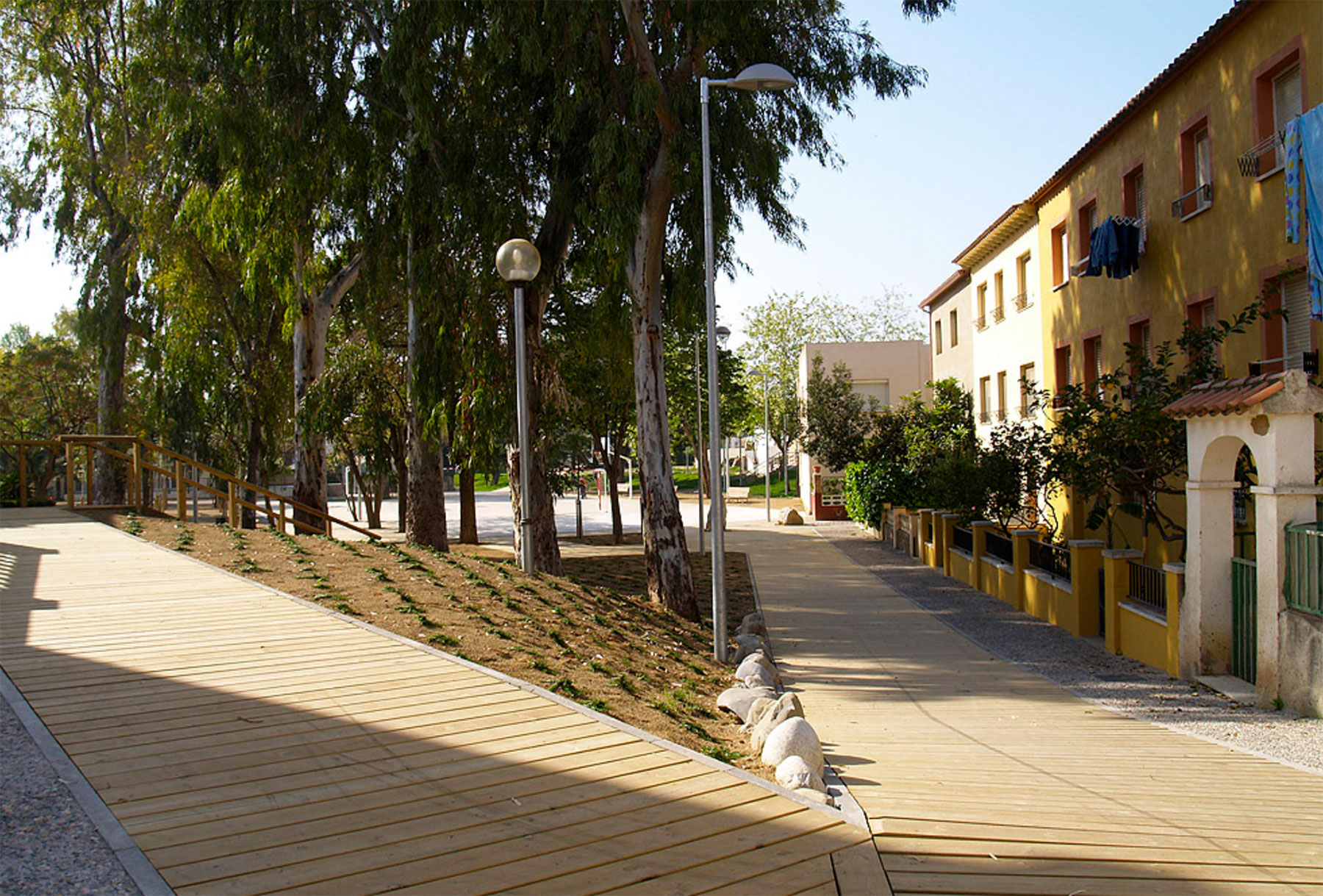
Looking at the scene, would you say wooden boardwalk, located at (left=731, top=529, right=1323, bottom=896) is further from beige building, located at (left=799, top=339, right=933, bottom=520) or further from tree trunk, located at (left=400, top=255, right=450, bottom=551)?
beige building, located at (left=799, top=339, right=933, bottom=520)

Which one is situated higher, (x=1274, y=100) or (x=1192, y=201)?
(x=1274, y=100)

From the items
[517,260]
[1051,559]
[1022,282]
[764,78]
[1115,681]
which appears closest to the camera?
[1115,681]

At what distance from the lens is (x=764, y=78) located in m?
10.9

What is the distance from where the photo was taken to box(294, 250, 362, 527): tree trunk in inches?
833

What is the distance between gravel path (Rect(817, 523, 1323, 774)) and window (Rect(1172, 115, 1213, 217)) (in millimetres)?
6517

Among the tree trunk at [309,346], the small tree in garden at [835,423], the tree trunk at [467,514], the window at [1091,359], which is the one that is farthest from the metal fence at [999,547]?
the small tree in garden at [835,423]

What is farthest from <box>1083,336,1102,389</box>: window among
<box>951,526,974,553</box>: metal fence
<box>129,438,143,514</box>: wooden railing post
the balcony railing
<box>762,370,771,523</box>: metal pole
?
Result: <box>762,370,771,523</box>: metal pole

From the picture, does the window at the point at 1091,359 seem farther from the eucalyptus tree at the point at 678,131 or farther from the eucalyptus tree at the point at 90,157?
the eucalyptus tree at the point at 90,157

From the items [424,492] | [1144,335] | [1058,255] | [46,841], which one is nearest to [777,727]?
[46,841]

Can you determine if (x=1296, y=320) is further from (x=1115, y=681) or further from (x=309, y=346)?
(x=309, y=346)

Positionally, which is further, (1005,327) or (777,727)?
(1005,327)

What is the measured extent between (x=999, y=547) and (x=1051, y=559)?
2.71 meters

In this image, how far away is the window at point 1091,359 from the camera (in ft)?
66.8

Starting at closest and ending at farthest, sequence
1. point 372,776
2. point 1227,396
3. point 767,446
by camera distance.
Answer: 1. point 372,776
2. point 1227,396
3. point 767,446
